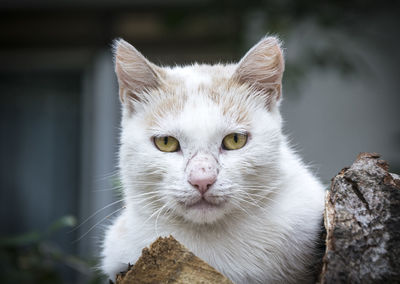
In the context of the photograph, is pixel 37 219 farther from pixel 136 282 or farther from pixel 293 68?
pixel 136 282

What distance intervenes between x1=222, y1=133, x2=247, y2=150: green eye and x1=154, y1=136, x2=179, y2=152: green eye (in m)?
0.15

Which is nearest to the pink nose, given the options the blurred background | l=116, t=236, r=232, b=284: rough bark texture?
l=116, t=236, r=232, b=284: rough bark texture

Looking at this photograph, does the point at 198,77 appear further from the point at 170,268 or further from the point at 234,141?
the point at 170,268

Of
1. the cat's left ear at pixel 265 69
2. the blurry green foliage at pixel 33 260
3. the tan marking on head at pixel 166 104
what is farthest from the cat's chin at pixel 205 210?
the blurry green foliage at pixel 33 260

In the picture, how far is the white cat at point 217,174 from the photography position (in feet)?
4.31

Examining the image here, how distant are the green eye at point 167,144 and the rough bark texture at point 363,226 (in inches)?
19.9

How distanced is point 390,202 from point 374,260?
Result: 0.15 metres

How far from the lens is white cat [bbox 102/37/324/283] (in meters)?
1.31

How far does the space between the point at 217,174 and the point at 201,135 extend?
0.43 ft

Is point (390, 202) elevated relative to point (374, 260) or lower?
elevated

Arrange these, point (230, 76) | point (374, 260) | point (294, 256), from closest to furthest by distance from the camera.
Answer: point (374, 260) → point (294, 256) → point (230, 76)

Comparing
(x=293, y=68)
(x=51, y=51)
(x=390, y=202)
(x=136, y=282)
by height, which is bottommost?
(x=136, y=282)

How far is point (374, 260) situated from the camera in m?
1.03

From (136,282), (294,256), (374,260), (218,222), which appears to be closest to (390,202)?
(374,260)
